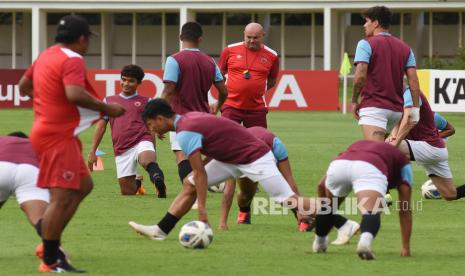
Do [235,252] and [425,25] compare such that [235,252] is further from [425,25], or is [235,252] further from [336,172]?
[425,25]

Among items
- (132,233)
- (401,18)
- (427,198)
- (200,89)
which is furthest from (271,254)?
(401,18)

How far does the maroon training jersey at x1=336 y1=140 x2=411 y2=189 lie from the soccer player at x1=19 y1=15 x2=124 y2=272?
2102 millimetres

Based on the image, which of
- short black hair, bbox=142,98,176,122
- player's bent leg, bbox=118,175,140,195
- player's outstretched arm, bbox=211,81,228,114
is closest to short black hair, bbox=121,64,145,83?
player's bent leg, bbox=118,175,140,195

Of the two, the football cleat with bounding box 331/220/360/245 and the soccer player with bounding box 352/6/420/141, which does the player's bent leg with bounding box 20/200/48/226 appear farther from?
the soccer player with bounding box 352/6/420/141

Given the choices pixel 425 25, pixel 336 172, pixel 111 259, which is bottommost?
pixel 111 259

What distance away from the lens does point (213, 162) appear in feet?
38.2

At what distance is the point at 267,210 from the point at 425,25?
43983 mm

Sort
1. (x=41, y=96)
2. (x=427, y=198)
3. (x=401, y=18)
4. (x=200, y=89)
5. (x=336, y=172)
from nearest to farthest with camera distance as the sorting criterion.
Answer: (x=41, y=96)
(x=336, y=172)
(x=200, y=89)
(x=427, y=198)
(x=401, y=18)

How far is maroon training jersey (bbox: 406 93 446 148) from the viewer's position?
1477 cm

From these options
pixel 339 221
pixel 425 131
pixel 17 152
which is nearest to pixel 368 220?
pixel 339 221

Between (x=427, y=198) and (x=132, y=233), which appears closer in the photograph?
(x=132, y=233)

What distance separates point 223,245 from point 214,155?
93 cm

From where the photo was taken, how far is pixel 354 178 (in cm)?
1052

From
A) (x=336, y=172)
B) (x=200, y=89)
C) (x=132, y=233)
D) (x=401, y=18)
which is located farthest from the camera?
(x=401, y=18)
